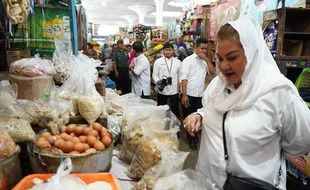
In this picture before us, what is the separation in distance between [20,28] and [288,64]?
2.72 m

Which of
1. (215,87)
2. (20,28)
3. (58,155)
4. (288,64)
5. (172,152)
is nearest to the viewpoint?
(58,155)

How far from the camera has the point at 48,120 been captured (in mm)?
1322

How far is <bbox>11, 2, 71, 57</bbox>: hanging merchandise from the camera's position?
Answer: 2.19 metres

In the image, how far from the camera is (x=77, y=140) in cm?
114

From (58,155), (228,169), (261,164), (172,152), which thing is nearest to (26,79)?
(58,155)

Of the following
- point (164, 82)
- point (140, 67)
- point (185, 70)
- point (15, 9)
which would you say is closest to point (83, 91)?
point (15, 9)

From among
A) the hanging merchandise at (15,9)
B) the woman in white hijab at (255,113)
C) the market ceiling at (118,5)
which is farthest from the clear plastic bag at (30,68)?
the market ceiling at (118,5)

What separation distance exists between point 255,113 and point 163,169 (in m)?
0.47

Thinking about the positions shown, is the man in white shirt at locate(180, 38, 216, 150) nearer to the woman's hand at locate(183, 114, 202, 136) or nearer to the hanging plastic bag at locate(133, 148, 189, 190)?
the woman's hand at locate(183, 114, 202, 136)

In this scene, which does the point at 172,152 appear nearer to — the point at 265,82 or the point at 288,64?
the point at 265,82

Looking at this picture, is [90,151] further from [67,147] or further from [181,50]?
[181,50]

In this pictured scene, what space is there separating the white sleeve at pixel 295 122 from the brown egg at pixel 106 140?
753mm

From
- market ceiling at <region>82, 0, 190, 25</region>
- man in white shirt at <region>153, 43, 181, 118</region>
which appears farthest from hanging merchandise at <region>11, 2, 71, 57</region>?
market ceiling at <region>82, 0, 190, 25</region>

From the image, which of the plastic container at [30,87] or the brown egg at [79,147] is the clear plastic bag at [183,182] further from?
the plastic container at [30,87]
